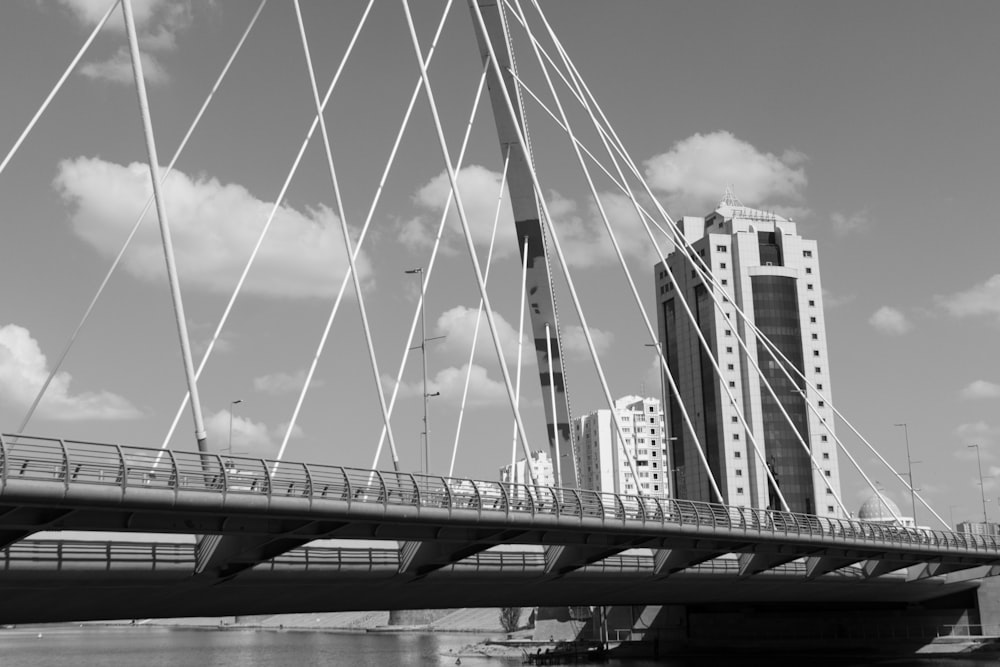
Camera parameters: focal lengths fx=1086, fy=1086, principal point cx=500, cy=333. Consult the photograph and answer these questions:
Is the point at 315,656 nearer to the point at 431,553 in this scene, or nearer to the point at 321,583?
the point at 431,553

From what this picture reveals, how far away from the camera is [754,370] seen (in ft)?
492

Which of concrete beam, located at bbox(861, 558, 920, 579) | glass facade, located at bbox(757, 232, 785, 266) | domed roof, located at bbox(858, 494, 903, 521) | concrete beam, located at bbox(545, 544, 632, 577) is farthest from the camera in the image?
glass facade, located at bbox(757, 232, 785, 266)

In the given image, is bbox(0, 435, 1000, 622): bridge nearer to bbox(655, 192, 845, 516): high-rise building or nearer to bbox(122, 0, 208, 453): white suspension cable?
bbox(122, 0, 208, 453): white suspension cable

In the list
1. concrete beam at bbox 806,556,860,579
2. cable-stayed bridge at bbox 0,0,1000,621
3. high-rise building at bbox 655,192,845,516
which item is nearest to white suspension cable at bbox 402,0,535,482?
cable-stayed bridge at bbox 0,0,1000,621

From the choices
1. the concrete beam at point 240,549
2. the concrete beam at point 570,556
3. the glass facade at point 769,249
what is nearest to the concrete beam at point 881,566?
the concrete beam at point 570,556

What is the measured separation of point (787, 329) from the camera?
494ft

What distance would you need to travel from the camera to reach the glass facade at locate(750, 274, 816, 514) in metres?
145

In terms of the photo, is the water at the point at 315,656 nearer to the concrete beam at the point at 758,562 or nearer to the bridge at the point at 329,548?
the concrete beam at the point at 758,562

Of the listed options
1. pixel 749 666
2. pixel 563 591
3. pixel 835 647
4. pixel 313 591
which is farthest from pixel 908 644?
pixel 313 591

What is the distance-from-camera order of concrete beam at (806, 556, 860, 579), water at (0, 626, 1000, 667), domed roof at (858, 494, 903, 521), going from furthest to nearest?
domed roof at (858, 494, 903, 521) → water at (0, 626, 1000, 667) → concrete beam at (806, 556, 860, 579)

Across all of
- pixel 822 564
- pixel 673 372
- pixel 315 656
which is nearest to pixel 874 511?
pixel 673 372

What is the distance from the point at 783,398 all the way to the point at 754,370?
5740 mm

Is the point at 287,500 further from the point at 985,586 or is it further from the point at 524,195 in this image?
the point at 985,586

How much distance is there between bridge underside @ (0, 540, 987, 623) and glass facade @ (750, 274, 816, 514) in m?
86.3
